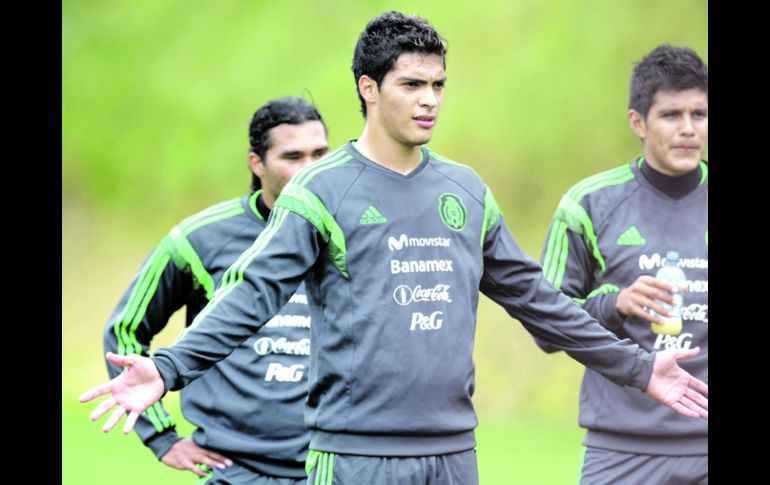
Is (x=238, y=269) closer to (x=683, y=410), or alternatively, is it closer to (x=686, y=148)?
(x=683, y=410)

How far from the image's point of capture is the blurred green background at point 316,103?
36.0 ft

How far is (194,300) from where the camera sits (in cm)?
528

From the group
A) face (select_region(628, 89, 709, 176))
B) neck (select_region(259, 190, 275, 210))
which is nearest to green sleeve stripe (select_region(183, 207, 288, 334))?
neck (select_region(259, 190, 275, 210))

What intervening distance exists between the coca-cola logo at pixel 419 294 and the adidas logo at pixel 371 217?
23cm

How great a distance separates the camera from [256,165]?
18.9ft

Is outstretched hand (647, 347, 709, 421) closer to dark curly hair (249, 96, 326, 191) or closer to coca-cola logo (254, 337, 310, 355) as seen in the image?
coca-cola logo (254, 337, 310, 355)

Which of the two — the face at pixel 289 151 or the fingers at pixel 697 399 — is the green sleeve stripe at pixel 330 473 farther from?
the face at pixel 289 151

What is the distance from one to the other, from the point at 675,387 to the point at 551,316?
0.52 m

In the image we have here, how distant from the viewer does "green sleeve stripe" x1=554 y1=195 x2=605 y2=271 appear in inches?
210

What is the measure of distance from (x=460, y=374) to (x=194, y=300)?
65.9 inches

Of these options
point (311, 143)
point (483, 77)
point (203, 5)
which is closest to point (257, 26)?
point (203, 5)

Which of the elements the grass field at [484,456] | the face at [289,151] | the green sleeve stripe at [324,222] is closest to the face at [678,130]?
the face at [289,151]

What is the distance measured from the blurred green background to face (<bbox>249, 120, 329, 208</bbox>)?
5.28 meters

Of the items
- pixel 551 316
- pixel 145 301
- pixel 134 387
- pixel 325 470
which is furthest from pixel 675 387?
pixel 145 301
